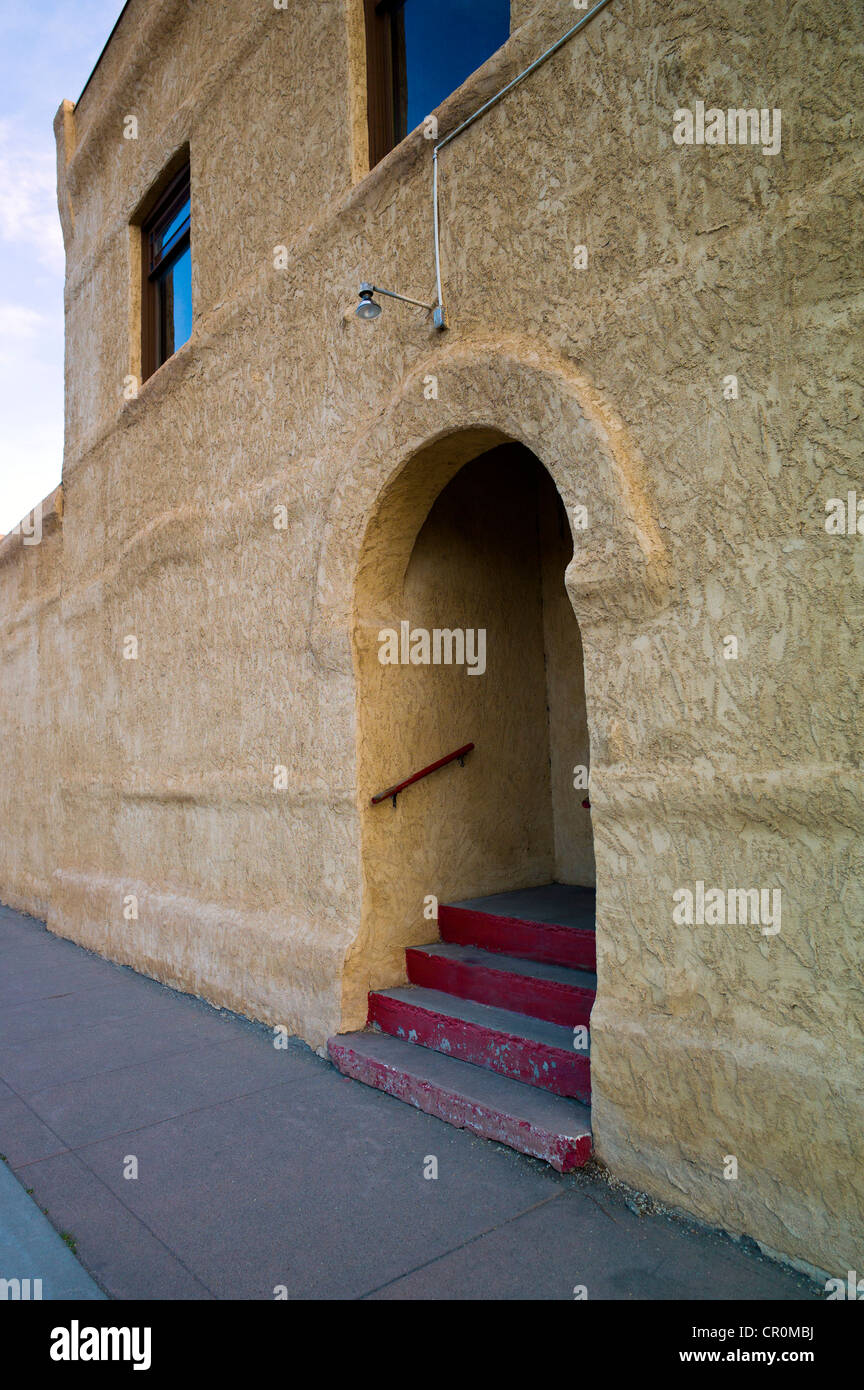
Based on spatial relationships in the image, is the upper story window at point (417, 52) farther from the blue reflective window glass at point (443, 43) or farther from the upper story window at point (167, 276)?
the upper story window at point (167, 276)

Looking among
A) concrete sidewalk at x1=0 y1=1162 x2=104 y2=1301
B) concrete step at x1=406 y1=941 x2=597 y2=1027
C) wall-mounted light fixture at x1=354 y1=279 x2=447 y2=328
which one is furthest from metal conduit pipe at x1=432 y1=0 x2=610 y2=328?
concrete sidewalk at x1=0 y1=1162 x2=104 y2=1301

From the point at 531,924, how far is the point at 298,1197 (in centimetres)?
167

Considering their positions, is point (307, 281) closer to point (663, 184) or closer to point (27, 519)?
point (663, 184)

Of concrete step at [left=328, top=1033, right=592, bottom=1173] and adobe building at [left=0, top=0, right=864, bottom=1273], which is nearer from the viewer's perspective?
adobe building at [left=0, top=0, right=864, bottom=1273]

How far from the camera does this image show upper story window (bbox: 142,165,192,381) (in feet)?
23.6

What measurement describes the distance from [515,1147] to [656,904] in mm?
1131

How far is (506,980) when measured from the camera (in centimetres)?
414

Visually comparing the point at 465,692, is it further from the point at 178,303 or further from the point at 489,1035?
the point at 178,303

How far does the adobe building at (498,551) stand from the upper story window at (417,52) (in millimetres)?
26

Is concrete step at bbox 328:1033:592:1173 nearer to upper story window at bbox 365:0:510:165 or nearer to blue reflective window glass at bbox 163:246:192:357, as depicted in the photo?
upper story window at bbox 365:0:510:165

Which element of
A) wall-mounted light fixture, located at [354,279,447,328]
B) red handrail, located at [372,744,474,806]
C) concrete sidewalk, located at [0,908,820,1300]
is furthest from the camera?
red handrail, located at [372,744,474,806]

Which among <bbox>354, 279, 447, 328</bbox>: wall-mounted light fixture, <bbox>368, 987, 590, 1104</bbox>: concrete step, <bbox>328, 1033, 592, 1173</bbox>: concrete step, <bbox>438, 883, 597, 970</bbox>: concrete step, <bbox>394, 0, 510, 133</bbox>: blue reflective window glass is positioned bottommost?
<bbox>328, 1033, 592, 1173</bbox>: concrete step

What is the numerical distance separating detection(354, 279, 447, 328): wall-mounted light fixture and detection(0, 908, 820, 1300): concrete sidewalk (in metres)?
3.47

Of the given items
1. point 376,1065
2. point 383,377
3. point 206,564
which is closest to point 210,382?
point 206,564
